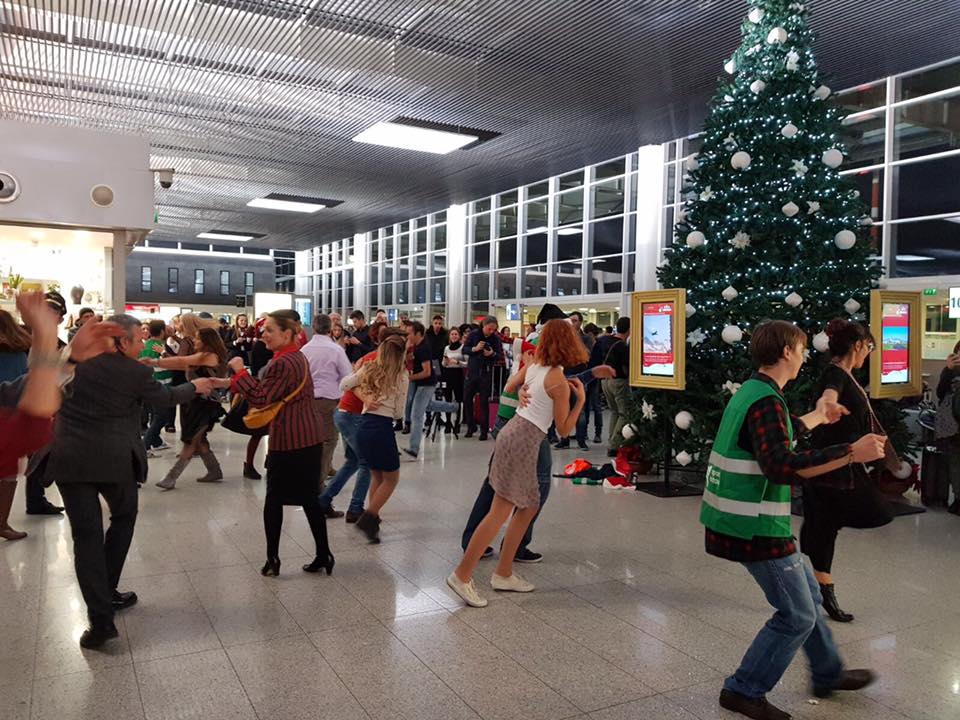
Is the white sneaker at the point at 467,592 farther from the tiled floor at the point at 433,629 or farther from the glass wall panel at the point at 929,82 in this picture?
the glass wall panel at the point at 929,82

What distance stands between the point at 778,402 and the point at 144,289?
3750cm

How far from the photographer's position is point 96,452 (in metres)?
3.30

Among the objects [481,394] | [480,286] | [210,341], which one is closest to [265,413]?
[210,341]

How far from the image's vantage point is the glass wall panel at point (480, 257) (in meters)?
19.3

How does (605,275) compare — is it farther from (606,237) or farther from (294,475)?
(294,475)

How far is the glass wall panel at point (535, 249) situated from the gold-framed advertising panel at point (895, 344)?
438 inches

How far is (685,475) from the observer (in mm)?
7531

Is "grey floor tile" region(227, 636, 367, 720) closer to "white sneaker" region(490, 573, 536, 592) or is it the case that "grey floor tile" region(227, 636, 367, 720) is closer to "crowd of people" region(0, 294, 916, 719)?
"crowd of people" region(0, 294, 916, 719)

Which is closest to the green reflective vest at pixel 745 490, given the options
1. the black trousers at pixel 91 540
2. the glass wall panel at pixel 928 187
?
the black trousers at pixel 91 540

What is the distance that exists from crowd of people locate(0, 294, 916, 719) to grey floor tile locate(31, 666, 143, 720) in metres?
0.32

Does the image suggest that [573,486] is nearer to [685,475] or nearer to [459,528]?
[685,475]

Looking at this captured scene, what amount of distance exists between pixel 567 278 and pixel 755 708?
14079 millimetres

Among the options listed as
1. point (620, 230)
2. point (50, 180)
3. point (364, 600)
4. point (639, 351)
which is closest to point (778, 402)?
point (364, 600)

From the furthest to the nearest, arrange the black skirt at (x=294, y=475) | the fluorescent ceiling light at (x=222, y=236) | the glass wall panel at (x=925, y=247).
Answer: the fluorescent ceiling light at (x=222, y=236)
the glass wall panel at (x=925, y=247)
the black skirt at (x=294, y=475)
